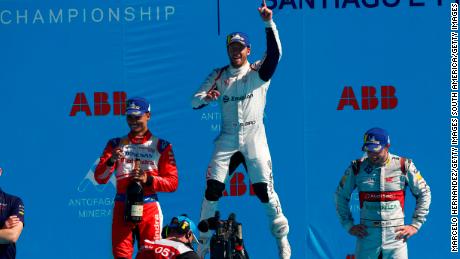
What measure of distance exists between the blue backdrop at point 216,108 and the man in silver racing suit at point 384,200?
4.71ft

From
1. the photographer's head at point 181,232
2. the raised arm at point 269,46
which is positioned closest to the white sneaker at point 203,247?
the raised arm at point 269,46

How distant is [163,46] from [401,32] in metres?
2.13

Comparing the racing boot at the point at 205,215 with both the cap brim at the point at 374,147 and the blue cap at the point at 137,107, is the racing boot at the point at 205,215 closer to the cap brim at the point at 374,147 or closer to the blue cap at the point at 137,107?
the blue cap at the point at 137,107

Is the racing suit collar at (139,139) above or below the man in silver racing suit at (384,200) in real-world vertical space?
above

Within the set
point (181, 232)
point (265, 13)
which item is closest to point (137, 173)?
point (265, 13)

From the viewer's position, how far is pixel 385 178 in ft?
26.1

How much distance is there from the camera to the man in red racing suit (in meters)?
7.80

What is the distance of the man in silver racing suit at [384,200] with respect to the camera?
7.91 metres

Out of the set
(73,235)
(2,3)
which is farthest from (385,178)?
(2,3)

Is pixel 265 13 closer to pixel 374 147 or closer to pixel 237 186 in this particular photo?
pixel 374 147

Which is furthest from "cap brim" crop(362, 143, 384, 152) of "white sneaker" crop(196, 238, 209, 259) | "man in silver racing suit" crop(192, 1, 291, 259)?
"white sneaker" crop(196, 238, 209, 259)

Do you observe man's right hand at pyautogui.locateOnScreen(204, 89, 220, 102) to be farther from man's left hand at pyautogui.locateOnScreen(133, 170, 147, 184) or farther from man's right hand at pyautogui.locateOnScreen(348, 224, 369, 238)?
man's right hand at pyautogui.locateOnScreen(348, 224, 369, 238)

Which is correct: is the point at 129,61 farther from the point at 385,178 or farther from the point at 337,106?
the point at 385,178

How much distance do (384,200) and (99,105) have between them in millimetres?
2941
